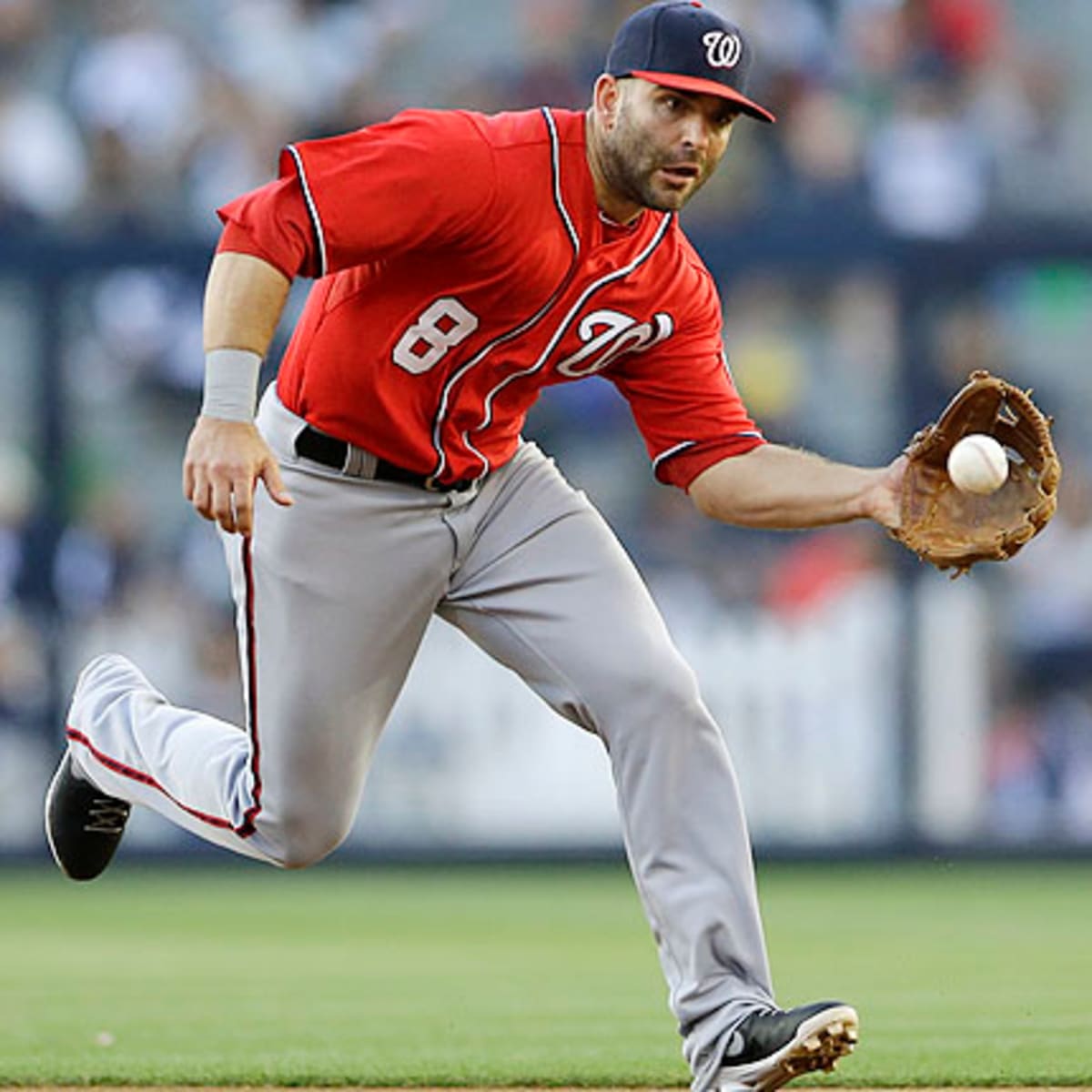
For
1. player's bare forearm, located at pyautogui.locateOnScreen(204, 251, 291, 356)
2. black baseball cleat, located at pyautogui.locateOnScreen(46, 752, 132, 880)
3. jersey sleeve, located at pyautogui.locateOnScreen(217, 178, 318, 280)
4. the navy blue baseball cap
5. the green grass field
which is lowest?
the green grass field

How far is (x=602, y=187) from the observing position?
15.0 feet

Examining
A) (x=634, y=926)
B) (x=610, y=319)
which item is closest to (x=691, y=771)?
(x=610, y=319)

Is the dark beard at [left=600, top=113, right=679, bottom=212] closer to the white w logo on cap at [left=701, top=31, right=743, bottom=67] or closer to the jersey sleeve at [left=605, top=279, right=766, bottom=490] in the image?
the white w logo on cap at [left=701, top=31, right=743, bottom=67]

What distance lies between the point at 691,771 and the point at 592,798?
20.2 ft

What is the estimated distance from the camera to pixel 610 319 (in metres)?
4.68

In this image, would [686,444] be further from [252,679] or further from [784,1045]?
[784,1045]

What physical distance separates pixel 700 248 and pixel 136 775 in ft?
21.0

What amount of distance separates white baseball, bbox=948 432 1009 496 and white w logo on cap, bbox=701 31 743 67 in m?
0.83

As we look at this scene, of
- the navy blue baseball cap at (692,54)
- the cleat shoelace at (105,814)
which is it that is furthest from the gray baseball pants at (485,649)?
the navy blue baseball cap at (692,54)

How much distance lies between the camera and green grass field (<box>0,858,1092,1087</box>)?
209 inches

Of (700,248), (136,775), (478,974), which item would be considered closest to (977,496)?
(136,775)

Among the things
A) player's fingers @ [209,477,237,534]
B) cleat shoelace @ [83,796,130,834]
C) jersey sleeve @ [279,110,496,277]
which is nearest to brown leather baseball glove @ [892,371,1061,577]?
jersey sleeve @ [279,110,496,277]

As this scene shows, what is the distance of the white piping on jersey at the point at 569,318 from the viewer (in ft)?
15.1

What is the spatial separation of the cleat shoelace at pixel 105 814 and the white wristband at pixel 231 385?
1459 mm
